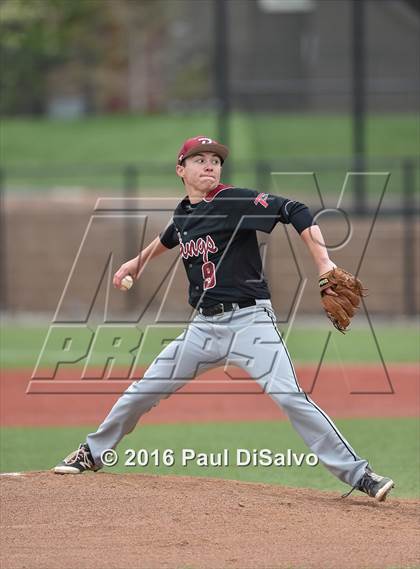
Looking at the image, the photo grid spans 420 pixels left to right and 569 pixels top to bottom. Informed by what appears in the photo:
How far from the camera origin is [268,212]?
261 inches

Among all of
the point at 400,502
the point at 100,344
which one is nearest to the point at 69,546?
the point at 400,502

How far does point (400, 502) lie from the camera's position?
6.95 meters

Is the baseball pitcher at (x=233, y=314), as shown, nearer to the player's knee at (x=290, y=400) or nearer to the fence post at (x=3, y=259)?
the player's knee at (x=290, y=400)

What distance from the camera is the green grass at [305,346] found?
14.9 meters

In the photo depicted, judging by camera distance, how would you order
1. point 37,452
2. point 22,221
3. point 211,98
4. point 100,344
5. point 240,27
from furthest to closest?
point 211,98, point 240,27, point 22,221, point 100,344, point 37,452

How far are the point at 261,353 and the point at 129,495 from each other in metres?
1.16

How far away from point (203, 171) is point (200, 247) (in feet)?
1.54

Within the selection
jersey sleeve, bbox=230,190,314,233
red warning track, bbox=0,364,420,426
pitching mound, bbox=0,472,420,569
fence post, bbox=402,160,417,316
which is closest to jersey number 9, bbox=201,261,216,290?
jersey sleeve, bbox=230,190,314,233

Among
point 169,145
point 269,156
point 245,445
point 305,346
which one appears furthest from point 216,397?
point 169,145

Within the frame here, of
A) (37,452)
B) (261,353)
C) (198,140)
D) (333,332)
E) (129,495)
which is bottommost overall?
(333,332)

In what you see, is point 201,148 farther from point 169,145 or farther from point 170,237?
point 169,145

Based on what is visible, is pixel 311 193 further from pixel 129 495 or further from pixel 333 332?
pixel 129 495

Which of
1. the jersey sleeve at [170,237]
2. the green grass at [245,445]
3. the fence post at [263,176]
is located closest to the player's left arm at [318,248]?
the jersey sleeve at [170,237]

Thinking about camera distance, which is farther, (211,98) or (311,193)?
(211,98)
